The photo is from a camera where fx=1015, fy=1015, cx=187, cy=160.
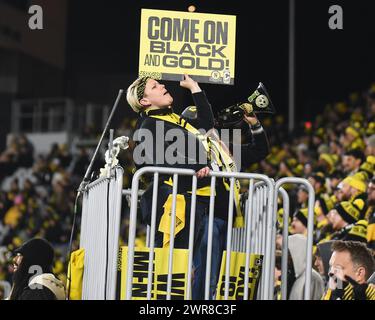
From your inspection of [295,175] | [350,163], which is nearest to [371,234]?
[350,163]

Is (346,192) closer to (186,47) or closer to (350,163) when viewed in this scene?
(350,163)

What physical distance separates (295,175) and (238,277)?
26.6 ft

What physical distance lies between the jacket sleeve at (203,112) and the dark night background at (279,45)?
29.0ft

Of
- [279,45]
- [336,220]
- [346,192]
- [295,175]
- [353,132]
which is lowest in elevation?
[336,220]

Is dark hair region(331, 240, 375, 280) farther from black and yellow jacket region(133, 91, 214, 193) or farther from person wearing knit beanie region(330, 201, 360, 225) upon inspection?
person wearing knit beanie region(330, 201, 360, 225)

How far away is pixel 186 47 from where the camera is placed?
5918 millimetres

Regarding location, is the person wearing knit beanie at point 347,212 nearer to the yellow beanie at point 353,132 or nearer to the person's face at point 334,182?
the person's face at point 334,182

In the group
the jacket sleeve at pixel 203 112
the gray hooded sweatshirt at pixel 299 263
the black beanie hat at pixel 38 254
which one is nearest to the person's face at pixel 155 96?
the jacket sleeve at pixel 203 112

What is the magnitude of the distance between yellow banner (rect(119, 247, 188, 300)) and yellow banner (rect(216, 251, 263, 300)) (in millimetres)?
197

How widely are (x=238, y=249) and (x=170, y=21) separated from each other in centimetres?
139

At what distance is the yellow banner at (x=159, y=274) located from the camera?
Answer: 521cm

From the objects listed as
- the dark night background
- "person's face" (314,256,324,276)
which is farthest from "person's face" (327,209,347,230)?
the dark night background

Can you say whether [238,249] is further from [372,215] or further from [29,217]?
[29,217]

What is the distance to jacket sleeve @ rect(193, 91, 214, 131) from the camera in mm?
5852
